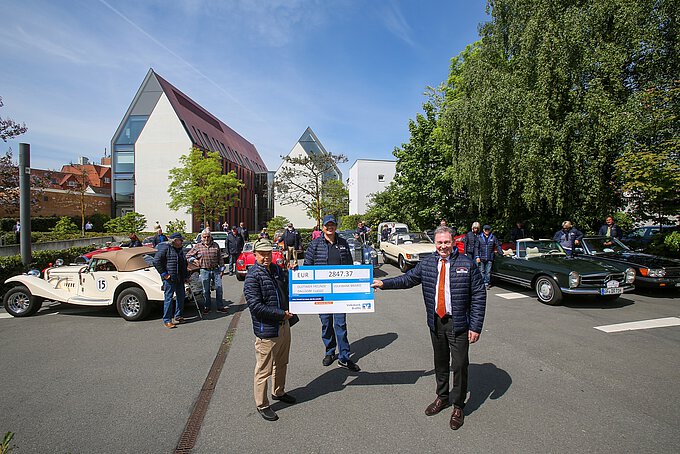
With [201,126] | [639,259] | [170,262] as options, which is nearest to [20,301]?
[170,262]

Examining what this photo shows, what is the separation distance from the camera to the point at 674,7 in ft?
40.7

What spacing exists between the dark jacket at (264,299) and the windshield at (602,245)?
10.5 metres

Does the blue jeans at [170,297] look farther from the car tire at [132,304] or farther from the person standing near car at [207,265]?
the person standing near car at [207,265]

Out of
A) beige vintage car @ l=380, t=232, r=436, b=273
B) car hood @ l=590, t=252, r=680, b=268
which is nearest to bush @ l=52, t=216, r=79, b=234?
beige vintage car @ l=380, t=232, r=436, b=273

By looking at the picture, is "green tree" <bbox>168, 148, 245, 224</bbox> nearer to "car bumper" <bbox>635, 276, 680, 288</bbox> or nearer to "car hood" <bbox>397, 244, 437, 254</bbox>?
"car hood" <bbox>397, 244, 437, 254</bbox>

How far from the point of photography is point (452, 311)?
3.62m

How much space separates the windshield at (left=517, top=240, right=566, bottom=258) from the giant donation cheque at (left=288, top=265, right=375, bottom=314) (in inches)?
299

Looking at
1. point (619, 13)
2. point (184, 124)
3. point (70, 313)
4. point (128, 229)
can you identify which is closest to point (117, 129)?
point (184, 124)

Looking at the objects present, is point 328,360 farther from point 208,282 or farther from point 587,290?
point 587,290

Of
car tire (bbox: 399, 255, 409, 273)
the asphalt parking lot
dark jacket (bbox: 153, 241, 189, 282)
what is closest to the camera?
the asphalt parking lot

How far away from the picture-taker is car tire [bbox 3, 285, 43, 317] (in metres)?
8.02

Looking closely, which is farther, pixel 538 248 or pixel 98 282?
pixel 538 248

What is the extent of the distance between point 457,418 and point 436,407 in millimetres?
265

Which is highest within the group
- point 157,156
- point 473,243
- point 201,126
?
point 201,126
